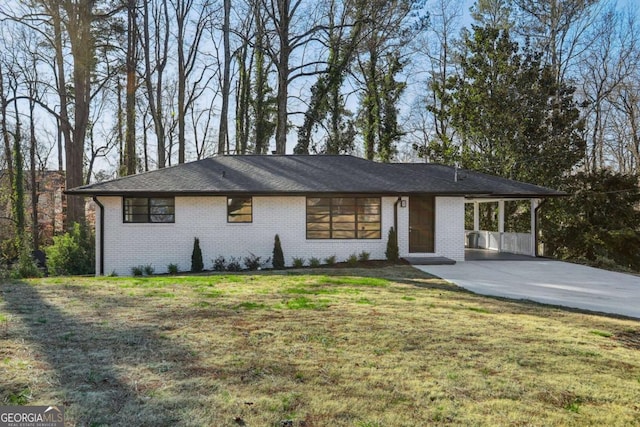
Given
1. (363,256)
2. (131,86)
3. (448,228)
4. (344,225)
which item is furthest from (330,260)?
(131,86)

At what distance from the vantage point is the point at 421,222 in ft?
45.7

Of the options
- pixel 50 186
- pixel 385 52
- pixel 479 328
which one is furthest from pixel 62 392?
pixel 50 186

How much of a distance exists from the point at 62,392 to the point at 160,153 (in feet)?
67.0

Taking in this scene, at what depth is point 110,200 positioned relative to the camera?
42.1ft

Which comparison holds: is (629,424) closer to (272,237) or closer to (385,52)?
(272,237)

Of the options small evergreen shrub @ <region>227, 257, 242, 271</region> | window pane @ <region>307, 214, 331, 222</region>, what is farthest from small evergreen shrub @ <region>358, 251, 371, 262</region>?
small evergreen shrub @ <region>227, 257, 242, 271</region>

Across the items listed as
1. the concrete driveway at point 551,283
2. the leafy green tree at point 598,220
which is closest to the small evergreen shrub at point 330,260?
the concrete driveway at point 551,283

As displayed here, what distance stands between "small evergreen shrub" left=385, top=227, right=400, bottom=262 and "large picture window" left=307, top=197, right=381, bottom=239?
422mm

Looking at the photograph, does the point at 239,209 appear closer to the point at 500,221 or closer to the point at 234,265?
the point at 234,265

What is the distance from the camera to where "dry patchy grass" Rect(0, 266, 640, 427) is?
3170 mm

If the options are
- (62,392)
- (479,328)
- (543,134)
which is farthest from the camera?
(543,134)

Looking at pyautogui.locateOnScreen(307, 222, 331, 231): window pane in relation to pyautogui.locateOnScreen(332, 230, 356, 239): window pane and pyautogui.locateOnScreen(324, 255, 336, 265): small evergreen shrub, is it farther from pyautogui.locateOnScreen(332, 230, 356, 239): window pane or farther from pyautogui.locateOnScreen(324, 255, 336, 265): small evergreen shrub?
pyautogui.locateOnScreen(324, 255, 336, 265): small evergreen shrub

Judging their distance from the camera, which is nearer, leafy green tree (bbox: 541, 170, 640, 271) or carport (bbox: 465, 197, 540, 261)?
carport (bbox: 465, 197, 540, 261)

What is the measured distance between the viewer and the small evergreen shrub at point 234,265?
1284 centimetres
